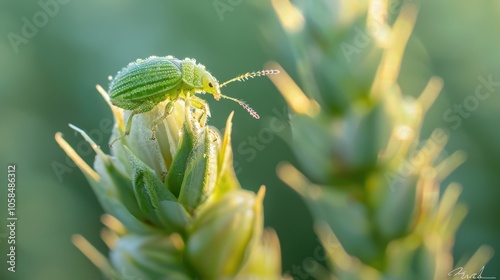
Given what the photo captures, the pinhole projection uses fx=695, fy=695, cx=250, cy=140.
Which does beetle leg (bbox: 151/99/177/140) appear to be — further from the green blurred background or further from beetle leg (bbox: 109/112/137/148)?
the green blurred background

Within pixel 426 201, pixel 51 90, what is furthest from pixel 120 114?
pixel 51 90

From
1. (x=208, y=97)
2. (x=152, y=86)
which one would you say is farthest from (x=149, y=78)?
(x=208, y=97)

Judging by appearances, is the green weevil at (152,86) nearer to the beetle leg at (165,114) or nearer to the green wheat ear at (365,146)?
the beetle leg at (165,114)

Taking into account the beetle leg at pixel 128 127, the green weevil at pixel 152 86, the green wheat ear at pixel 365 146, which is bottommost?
the green wheat ear at pixel 365 146

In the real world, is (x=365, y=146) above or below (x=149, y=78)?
below

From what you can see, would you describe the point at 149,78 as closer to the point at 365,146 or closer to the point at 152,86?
the point at 152,86

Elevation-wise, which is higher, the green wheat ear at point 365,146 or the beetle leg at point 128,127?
the beetle leg at point 128,127

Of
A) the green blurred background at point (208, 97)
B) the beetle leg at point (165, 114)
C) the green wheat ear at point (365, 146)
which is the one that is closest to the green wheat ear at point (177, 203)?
the beetle leg at point (165, 114)
